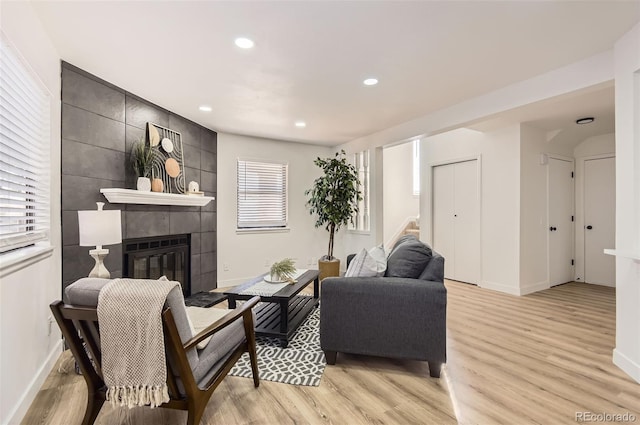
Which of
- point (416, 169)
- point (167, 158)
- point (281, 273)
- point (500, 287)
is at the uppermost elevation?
point (416, 169)

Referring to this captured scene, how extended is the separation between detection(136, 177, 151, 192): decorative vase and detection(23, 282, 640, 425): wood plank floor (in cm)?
156

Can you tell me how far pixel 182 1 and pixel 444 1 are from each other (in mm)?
1509

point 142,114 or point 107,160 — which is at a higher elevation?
point 142,114

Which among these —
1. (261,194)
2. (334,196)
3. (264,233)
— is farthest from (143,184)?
(334,196)

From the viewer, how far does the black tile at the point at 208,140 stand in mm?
4355

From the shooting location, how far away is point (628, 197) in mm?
2186

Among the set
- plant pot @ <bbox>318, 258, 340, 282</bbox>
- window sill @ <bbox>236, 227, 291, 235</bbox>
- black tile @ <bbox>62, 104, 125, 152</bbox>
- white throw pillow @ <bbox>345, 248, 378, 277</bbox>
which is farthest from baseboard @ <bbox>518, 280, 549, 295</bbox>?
black tile @ <bbox>62, 104, 125, 152</bbox>

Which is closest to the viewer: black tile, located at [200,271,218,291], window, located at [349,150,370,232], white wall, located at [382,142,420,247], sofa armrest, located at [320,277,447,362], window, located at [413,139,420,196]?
sofa armrest, located at [320,277,447,362]

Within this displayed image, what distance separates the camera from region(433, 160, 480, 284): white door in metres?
4.73

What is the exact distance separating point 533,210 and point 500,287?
3.83 ft

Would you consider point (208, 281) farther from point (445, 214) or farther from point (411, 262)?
point (445, 214)

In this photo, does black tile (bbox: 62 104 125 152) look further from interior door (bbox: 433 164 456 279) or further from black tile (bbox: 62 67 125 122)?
interior door (bbox: 433 164 456 279)

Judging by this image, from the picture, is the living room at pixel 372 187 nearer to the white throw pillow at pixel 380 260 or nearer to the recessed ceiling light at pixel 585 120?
the recessed ceiling light at pixel 585 120

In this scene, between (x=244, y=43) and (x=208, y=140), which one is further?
(x=208, y=140)
